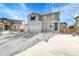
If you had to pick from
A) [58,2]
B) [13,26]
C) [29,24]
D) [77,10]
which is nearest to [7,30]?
[13,26]

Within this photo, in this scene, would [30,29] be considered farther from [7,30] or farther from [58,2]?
[58,2]

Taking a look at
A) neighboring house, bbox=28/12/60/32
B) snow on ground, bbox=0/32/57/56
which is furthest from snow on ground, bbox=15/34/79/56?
neighboring house, bbox=28/12/60/32

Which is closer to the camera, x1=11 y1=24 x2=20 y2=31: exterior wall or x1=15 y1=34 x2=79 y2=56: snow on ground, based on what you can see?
x1=15 y1=34 x2=79 y2=56: snow on ground

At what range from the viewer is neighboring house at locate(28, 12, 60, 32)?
7.22 feet

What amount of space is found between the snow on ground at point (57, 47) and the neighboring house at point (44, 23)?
17 centimetres

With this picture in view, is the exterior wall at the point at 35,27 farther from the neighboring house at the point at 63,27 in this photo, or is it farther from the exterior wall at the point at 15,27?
the neighboring house at the point at 63,27

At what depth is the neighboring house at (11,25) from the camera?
2211mm

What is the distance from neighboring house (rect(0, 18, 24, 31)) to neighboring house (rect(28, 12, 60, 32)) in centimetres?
15

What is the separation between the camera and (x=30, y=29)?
2240 mm

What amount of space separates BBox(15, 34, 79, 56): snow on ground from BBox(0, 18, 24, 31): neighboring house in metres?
0.40

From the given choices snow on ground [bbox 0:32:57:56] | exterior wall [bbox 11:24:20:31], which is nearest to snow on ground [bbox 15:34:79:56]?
snow on ground [bbox 0:32:57:56]

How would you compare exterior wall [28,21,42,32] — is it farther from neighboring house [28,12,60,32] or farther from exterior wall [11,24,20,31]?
exterior wall [11,24,20,31]

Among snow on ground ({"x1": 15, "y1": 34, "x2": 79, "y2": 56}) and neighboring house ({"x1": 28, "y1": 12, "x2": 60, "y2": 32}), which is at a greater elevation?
neighboring house ({"x1": 28, "y1": 12, "x2": 60, "y2": 32})

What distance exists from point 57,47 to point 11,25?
2.63 ft
